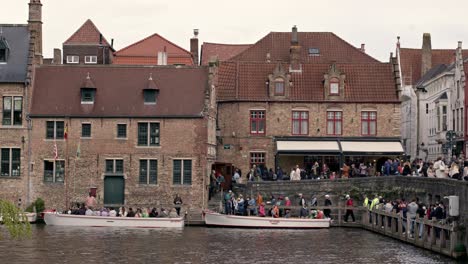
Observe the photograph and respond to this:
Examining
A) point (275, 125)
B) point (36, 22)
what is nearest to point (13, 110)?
point (36, 22)

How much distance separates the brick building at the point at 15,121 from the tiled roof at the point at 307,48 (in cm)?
2178

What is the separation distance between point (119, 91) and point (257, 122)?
10182 millimetres

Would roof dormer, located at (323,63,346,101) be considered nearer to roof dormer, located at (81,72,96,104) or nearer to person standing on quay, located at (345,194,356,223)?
person standing on quay, located at (345,194,356,223)

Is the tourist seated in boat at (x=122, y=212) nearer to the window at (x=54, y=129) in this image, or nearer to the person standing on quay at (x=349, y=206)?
the window at (x=54, y=129)

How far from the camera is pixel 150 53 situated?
94.8 meters

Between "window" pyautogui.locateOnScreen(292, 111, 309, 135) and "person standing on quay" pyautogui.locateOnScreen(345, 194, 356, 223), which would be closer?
"person standing on quay" pyautogui.locateOnScreen(345, 194, 356, 223)

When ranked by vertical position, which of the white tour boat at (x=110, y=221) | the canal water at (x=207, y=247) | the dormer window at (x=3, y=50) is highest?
the dormer window at (x=3, y=50)

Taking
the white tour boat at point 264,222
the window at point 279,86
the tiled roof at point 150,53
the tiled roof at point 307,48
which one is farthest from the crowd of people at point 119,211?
the tiled roof at point 150,53

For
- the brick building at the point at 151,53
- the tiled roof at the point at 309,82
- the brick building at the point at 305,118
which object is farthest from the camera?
the brick building at the point at 151,53

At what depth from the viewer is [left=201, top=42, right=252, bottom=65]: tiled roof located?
96.2m

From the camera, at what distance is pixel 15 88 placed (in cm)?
5941

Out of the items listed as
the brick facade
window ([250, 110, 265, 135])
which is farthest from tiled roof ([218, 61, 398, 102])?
window ([250, 110, 265, 135])

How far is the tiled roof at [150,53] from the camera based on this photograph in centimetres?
9325

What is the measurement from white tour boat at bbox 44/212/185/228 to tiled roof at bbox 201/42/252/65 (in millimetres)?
43487
